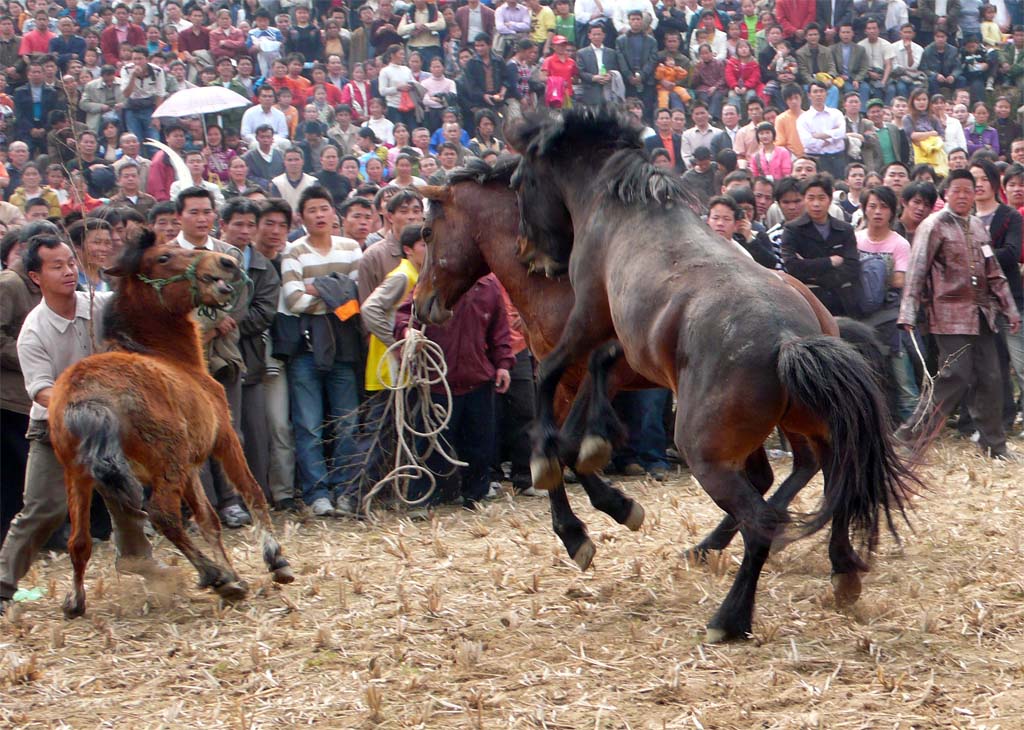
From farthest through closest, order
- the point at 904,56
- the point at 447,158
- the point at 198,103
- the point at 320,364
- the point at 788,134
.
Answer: the point at 904,56 < the point at 788,134 < the point at 447,158 < the point at 198,103 < the point at 320,364

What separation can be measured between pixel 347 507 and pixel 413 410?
793 mm

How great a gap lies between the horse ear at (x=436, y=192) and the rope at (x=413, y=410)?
124 cm

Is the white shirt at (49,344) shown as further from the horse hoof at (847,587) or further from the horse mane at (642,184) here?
the horse hoof at (847,587)

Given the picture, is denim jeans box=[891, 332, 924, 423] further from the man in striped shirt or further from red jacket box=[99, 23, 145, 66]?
red jacket box=[99, 23, 145, 66]

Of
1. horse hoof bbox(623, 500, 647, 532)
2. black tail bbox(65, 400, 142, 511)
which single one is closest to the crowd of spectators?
black tail bbox(65, 400, 142, 511)

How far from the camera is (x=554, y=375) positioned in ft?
18.9

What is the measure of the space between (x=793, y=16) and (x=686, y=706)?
693 inches

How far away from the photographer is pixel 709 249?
518cm

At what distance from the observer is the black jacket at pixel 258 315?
7.99 m

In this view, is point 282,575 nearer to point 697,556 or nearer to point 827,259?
point 697,556

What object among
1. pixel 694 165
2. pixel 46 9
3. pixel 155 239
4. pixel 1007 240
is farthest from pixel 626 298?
pixel 46 9

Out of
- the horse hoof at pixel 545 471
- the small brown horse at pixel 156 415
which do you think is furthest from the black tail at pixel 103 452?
the horse hoof at pixel 545 471

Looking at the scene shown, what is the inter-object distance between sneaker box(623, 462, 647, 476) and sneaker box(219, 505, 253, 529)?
2900 millimetres

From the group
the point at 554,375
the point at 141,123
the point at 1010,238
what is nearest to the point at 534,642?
the point at 554,375
